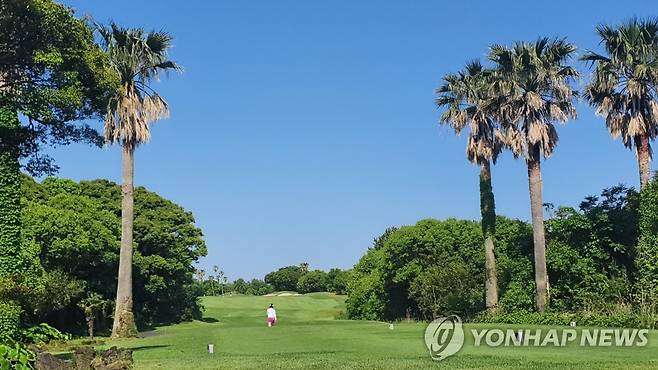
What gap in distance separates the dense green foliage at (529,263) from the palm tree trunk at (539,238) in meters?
1.20

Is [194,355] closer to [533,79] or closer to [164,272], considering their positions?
[533,79]

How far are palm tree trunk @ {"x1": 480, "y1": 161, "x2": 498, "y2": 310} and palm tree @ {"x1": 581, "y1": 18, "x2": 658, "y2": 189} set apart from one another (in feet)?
25.2

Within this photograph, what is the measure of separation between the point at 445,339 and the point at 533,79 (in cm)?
2127

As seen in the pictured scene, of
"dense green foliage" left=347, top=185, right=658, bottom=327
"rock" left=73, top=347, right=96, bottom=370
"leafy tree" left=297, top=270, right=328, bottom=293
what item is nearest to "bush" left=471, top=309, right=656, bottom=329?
"dense green foliage" left=347, top=185, right=658, bottom=327

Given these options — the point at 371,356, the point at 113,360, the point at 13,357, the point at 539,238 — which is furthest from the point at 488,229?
the point at 13,357

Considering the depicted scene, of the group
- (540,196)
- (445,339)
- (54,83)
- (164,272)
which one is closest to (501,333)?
(445,339)

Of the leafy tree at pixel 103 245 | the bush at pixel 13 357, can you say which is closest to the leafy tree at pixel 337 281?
the leafy tree at pixel 103 245

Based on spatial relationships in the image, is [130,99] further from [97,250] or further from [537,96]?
[537,96]

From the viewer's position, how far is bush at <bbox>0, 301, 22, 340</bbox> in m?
16.3

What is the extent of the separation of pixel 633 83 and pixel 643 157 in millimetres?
3573

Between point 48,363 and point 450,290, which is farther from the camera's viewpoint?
point 450,290

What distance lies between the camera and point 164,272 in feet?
150

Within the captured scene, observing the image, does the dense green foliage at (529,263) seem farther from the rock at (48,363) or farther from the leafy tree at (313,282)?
the leafy tree at (313,282)

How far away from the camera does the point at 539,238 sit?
33.3 m
